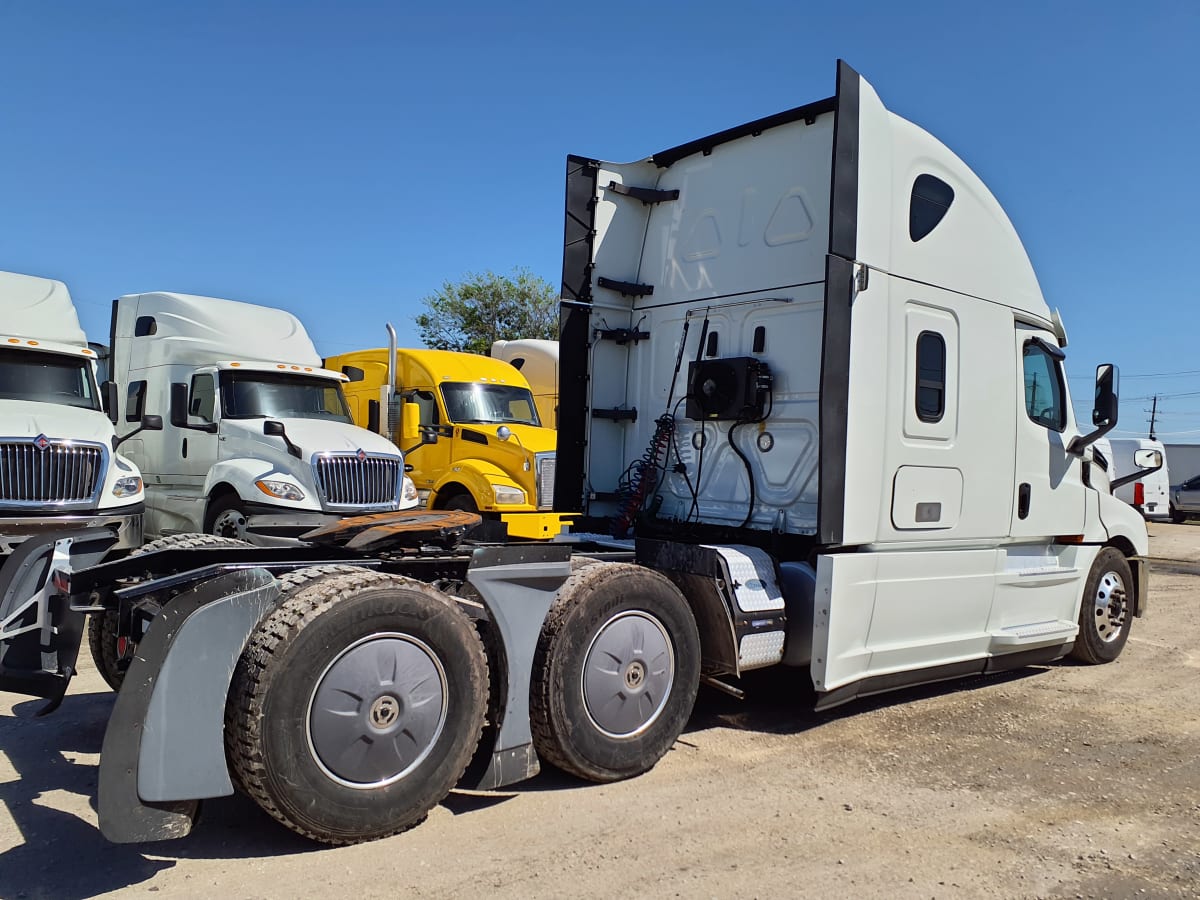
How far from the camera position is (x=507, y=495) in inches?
424

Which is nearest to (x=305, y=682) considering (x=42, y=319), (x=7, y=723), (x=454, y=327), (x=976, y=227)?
(x=7, y=723)

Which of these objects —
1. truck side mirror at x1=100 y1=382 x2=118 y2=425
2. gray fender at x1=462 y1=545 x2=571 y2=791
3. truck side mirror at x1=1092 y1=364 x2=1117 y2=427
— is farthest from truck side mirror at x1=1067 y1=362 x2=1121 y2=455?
truck side mirror at x1=100 y1=382 x2=118 y2=425

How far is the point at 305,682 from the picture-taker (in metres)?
3.54

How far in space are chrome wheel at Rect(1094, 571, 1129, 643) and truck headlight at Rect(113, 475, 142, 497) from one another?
29.6 feet

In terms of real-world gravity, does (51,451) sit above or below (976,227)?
below

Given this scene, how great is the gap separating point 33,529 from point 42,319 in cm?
297

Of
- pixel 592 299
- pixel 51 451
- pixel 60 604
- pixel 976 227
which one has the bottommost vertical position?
pixel 60 604

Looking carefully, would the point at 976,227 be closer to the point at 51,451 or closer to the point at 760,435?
the point at 760,435

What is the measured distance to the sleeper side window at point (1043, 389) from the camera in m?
6.68

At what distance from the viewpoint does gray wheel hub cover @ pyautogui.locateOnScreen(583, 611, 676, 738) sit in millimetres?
4582

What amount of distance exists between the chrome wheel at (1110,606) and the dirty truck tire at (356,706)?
5.92m

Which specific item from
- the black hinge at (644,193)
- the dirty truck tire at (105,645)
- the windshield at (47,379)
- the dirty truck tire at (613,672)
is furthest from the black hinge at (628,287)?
the windshield at (47,379)

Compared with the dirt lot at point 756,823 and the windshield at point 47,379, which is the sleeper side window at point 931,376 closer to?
the dirt lot at point 756,823

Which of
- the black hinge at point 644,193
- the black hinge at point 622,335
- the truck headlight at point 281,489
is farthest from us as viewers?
the truck headlight at point 281,489
